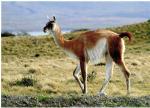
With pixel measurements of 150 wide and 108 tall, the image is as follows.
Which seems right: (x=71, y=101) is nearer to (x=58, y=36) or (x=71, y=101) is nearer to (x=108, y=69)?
(x=108, y=69)

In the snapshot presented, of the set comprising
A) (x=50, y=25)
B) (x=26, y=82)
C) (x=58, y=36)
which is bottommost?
(x=26, y=82)

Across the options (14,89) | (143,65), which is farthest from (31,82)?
(143,65)

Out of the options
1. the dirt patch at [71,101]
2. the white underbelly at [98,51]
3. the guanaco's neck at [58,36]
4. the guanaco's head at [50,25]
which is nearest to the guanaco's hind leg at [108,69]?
the white underbelly at [98,51]

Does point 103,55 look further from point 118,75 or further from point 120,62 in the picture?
point 118,75

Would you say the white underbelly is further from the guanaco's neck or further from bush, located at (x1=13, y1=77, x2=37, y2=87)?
bush, located at (x1=13, y1=77, x2=37, y2=87)

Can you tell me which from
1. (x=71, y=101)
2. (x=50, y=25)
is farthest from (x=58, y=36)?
(x=71, y=101)

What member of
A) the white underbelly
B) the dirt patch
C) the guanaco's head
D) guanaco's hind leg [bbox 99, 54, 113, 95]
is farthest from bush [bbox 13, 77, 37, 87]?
the dirt patch

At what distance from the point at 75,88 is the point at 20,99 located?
290 inches

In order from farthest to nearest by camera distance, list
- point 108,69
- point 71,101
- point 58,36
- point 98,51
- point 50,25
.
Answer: point 58,36
point 50,25
point 108,69
point 98,51
point 71,101

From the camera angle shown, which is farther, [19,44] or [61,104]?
[19,44]

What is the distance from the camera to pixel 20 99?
519 inches

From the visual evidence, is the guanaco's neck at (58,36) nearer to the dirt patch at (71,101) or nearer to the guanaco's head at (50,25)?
the guanaco's head at (50,25)

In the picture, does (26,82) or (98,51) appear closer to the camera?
(98,51)

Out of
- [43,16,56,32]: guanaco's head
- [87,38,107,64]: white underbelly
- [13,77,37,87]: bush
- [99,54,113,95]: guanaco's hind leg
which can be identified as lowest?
[13,77,37,87]: bush
